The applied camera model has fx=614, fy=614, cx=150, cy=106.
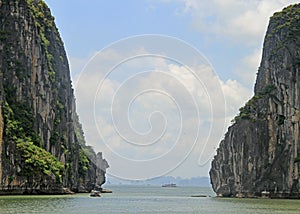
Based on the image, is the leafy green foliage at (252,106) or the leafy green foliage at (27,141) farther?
the leafy green foliage at (252,106)

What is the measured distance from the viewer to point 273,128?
302 ft

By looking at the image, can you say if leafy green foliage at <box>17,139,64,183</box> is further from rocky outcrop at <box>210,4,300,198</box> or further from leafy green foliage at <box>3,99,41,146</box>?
rocky outcrop at <box>210,4,300,198</box>

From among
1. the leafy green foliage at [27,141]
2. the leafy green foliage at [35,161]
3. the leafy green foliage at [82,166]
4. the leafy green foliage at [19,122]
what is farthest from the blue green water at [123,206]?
the leafy green foliage at [82,166]

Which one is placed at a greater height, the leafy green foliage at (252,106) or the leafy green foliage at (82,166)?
the leafy green foliage at (252,106)

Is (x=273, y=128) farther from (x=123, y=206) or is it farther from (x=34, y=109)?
(x=123, y=206)

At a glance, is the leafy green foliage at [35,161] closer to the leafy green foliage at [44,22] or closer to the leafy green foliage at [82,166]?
the leafy green foliage at [44,22]

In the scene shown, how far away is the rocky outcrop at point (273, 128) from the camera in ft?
289

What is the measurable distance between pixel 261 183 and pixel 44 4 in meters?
51.0

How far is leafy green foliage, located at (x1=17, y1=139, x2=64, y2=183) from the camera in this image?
79.4 m

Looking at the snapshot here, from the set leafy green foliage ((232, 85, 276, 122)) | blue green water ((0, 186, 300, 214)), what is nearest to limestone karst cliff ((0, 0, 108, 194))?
blue green water ((0, 186, 300, 214))

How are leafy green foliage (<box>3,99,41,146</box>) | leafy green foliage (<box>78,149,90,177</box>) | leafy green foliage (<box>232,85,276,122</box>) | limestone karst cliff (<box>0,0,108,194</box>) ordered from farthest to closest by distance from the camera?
1. leafy green foliage (<box>78,149,90,177</box>)
2. leafy green foliage (<box>232,85,276,122</box>)
3. leafy green foliage (<box>3,99,41,146</box>)
4. limestone karst cliff (<box>0,0,108,194</box>)

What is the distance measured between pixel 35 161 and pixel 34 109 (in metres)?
13.9

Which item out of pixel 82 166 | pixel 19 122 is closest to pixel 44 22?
pixel 82 166

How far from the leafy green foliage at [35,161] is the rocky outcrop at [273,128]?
29601 mm
